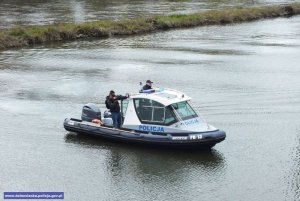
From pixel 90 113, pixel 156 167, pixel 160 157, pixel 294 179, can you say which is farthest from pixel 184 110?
pixel 294 179

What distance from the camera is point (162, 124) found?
2392 cm

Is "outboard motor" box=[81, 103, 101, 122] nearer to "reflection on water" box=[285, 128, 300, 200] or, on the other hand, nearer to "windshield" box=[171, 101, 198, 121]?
"windshield" box=[171, 101, 198, 121]

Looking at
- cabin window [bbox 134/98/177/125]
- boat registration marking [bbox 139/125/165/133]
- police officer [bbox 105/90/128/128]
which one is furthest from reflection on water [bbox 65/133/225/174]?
cabin window [bbox 134/98/177/125]

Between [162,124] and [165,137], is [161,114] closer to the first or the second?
[162,124]

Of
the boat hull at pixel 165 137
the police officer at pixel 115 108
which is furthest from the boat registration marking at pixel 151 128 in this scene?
the police officer at pixel 115 108

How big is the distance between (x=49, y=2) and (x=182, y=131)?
223 feet

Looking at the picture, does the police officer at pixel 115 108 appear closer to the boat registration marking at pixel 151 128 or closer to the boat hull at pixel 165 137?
the boat hull at pixel 165 137

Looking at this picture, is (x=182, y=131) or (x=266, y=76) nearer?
(x=182, y=131)

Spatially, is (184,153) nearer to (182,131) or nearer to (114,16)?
(182,131)

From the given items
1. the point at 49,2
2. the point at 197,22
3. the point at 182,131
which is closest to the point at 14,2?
the point at 49,2

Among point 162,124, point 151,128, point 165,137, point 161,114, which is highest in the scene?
point 161,114

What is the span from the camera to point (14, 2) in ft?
285

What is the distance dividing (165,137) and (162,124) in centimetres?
A: 60

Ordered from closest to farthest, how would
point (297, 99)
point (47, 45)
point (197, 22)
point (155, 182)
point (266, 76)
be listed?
point (155, 182) → point (297, 99) → point (266, 76) → point (47, 45) → point (197, 22)
